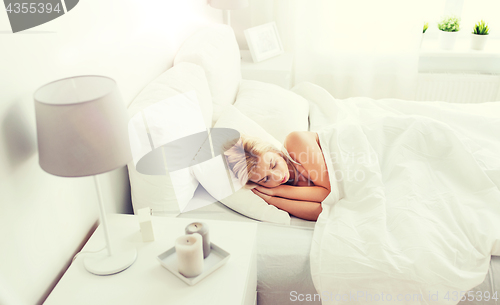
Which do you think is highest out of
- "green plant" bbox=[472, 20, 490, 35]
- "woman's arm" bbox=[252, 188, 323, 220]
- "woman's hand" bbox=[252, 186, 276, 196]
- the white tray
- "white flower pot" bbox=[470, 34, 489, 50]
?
"green plant" bbox=[472, 20, 490, 35]

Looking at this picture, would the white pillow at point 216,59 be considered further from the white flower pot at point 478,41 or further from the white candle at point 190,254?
the white flower pot at point 478,41

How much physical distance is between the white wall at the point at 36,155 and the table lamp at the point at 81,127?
10cm

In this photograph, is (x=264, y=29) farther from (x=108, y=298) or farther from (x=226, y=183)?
(x=108, y=298)

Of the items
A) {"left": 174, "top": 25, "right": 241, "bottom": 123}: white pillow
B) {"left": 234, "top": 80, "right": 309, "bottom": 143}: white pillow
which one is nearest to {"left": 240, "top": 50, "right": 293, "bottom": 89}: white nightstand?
{"left": 174, "top": 25, "right": 241, "bottom": 123}: white pillow

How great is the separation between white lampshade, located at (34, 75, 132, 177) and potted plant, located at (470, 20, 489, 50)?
2864 mm

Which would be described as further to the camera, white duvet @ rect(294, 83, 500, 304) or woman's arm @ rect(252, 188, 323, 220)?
woman's arm @ rect(252, 188, 323, 220)

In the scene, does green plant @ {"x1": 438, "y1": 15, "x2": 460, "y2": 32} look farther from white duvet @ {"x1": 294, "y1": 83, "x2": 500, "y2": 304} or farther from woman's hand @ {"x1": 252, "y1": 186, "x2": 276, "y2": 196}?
woman's hand @ {"x1": 252, "y1": 186, "x2": 276, "y2": 196}

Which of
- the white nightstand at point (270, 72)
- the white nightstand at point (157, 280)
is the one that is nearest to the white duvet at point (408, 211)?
the white nightstand at point (157, 280)

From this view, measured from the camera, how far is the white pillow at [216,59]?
1667mm

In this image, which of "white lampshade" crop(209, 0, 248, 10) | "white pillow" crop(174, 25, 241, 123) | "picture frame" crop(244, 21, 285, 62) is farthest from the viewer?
"picture frame" crop(244, 21, 285, 62)

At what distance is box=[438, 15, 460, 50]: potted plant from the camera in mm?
2664

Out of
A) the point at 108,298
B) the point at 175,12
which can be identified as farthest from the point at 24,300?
the point at 175,12

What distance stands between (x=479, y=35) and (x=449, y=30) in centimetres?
21

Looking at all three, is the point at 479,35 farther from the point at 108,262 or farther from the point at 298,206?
the point at 108,262
